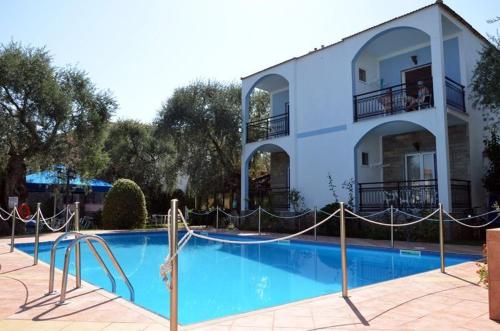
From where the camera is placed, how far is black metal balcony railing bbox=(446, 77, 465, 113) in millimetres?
13320

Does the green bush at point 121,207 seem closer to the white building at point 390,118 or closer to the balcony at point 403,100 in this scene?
the white building at point 390,118

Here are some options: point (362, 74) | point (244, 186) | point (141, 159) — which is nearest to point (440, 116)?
point (362, 74)

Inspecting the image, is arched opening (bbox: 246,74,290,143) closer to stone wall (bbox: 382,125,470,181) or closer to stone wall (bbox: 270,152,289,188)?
stone wall (bbox: 270,152,289,188)

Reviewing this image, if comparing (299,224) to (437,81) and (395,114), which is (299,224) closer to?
(395,114)

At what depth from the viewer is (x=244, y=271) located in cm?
913

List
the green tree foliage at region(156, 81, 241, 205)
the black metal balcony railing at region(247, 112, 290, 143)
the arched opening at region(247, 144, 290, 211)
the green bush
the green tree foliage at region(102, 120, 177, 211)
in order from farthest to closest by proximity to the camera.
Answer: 1. the green tree foliage at region(102, 120, 177, 211)
2. the green tree foliage at region(156, 81, 241, 205)
3. the black metal balcony railing at region(247, 112, 290, 143)
4. the arched opening at region(247, 144, 290, 211)
5. the green bush

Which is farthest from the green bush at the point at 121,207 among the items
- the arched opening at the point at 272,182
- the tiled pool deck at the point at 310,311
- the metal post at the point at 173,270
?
the metal post at the point at 173,270

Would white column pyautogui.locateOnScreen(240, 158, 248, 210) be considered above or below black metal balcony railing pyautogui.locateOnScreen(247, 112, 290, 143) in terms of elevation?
below

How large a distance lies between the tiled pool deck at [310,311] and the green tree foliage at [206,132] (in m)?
14.2

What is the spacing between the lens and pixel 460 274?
6727 mm

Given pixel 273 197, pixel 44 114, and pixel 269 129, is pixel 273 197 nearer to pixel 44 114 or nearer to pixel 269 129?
pixel 269 129

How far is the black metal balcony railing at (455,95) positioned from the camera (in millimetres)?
Result: 13320

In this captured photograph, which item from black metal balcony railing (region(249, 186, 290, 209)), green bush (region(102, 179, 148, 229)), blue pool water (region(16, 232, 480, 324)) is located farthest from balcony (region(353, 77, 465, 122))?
green bush (region(102, 179, 148, 229))

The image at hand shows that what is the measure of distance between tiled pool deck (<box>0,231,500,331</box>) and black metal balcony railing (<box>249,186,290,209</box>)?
11.9 m
